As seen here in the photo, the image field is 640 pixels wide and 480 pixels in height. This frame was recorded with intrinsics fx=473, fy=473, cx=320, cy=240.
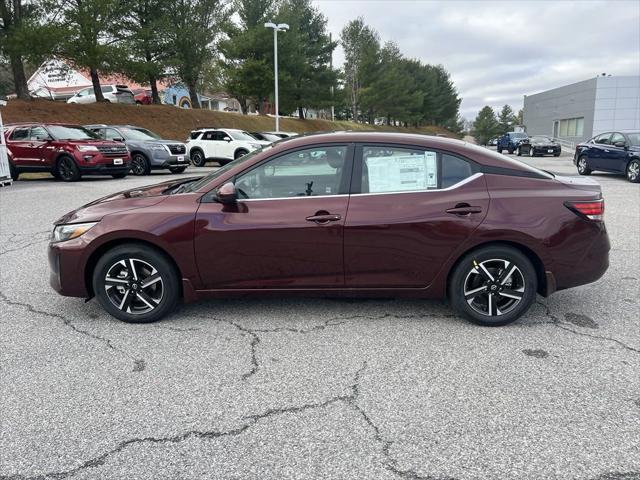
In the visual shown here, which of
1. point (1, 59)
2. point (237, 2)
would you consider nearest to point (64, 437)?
point (1, 59)

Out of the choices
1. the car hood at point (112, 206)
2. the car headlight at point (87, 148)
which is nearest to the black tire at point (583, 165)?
the car headlight at point (87, 148)

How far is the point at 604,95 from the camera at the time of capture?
4206 cm

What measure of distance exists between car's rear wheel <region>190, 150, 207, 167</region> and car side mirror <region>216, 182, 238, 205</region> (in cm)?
1766

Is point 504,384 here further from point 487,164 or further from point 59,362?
point 59,362

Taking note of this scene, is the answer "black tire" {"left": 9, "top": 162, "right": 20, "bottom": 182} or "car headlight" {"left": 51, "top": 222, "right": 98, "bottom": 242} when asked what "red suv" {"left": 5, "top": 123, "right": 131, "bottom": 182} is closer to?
"black tire" {"left": 9, "top": 162, "right": 20, "bottom": 182}

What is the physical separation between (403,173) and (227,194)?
1402 mm

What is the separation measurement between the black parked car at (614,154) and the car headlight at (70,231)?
582 inches

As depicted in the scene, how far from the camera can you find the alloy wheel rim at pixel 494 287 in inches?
147

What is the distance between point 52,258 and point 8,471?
2.04 metres

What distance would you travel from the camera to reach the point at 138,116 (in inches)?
1139

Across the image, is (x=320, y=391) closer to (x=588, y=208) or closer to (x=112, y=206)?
(x=112, y=206)

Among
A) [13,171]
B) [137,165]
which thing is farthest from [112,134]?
[13,171]

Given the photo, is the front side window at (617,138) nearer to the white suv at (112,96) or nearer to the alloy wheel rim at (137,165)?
the alloy wheel rim at (137,165)

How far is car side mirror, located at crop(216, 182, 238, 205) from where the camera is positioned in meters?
3.63
